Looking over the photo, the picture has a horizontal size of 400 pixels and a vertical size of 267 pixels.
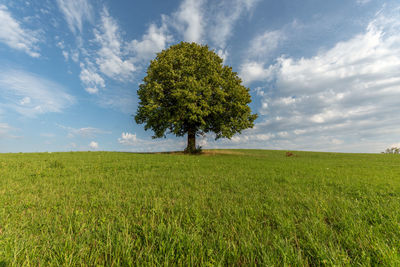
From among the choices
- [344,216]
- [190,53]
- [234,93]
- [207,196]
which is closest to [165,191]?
[207,196]

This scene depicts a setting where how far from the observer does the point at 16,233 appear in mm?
3070

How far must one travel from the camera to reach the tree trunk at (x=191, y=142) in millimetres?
27950

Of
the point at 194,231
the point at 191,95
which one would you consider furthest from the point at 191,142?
the point at 194,231

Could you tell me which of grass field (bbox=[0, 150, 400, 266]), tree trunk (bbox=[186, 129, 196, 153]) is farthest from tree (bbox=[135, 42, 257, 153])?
grass field (bbox=[0, 150, 400, 266])

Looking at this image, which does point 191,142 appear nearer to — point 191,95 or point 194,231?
point 191,95

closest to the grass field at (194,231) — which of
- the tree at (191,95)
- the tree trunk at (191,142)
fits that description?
the tree at (191,95)

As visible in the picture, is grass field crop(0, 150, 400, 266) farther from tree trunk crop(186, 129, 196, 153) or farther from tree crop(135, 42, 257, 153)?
tree trunk crop(186, 129, 196, 153)

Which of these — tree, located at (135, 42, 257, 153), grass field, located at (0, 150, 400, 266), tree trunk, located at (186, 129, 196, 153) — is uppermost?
tree, located at (135, 42, 257, 153)

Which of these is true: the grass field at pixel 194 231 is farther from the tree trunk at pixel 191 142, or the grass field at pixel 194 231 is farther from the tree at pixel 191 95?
the tree trunk at pixel 191 142

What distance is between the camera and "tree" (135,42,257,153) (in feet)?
78.4

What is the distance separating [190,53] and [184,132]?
42.2ft

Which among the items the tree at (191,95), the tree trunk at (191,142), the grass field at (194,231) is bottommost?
the grass field at (194,231)

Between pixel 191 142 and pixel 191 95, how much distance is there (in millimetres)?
8989

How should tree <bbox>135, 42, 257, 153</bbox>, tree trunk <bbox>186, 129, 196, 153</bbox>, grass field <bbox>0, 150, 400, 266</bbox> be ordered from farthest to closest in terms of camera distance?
tree trunk <bbox>186, 129, 196, 153</bbox>
tree <bbox>135, 42, 257, 153</bbox>
grass field <bbox>0, 150, 400, 266</bbox>
